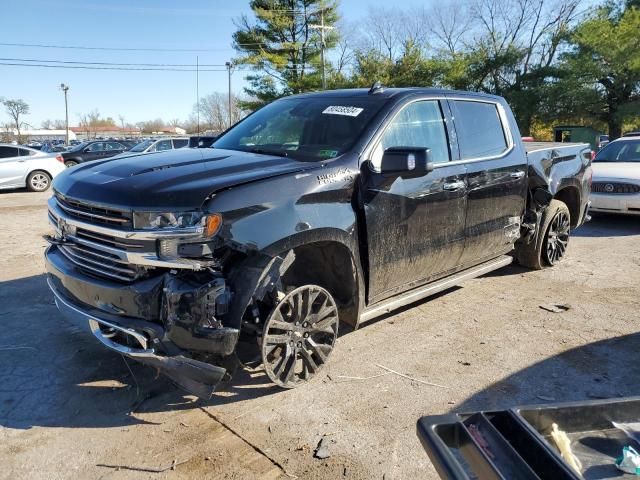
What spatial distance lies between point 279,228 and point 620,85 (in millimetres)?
33494

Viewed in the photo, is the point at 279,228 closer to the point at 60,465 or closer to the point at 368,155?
the point at 368,155

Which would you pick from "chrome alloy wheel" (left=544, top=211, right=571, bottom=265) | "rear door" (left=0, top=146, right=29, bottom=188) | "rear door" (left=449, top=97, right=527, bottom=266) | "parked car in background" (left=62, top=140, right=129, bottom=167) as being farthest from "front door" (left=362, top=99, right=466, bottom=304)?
"parked car in background" (left=62, top=140, right=129, bottom=167)

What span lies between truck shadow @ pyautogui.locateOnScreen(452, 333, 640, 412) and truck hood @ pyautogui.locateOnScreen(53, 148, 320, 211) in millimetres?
1892

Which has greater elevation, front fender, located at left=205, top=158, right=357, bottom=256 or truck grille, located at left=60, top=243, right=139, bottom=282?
front fender, located at left=205, top=158, right=357, bottom=256

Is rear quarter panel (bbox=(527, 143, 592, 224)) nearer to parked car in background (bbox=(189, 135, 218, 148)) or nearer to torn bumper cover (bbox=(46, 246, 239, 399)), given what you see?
parked car in background (bbox=(189, 135, 218, 148))

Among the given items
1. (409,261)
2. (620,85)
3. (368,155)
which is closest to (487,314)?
(409,261)

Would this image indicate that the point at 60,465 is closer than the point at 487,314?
Yes

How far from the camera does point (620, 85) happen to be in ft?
100

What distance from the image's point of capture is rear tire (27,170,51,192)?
1552cm

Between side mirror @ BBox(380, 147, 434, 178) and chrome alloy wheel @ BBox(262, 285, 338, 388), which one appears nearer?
chrome alloy wheel @ BBox(262, 285, 338, 388)

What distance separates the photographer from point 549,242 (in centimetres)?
634

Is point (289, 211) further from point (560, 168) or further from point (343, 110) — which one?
point (560, 168)

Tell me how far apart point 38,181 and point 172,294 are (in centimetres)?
1496

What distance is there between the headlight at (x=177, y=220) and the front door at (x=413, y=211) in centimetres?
119
